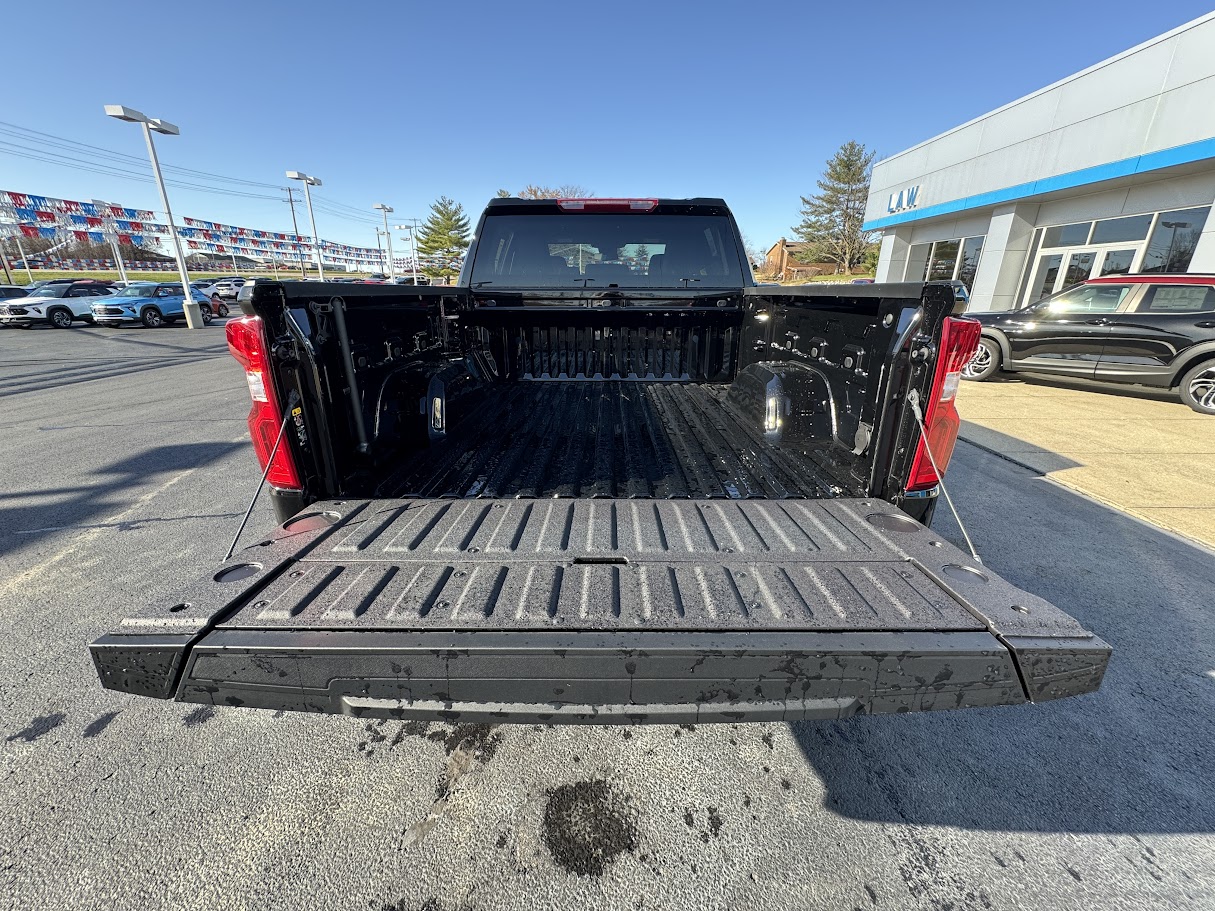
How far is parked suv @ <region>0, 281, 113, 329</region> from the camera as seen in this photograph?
728 inches

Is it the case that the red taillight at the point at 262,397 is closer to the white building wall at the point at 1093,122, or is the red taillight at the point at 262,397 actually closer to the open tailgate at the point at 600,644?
the open tailgate at the point at 600,644

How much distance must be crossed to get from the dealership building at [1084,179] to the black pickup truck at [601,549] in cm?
1351

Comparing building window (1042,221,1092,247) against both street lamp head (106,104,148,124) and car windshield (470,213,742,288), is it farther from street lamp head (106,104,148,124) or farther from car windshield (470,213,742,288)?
street lamp head (106,104,148,124)

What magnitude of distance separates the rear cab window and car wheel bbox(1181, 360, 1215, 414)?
0.80 metres

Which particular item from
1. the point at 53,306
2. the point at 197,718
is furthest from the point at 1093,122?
the point at 53,306

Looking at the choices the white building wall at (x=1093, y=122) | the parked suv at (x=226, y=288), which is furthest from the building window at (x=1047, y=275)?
the parked suv at (x=226, y=288)

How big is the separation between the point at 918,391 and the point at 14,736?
382cm

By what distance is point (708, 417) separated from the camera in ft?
11.3

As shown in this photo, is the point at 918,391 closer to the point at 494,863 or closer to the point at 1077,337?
the point at 494,863

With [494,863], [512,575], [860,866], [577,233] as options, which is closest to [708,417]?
[577,233]

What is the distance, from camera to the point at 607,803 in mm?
1823

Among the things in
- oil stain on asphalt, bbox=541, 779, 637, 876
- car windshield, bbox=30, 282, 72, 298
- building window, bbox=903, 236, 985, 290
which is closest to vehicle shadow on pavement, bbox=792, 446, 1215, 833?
oil stain on asphalt, bbox=541, 779, 637, 876

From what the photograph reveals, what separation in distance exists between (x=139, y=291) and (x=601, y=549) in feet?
88.4

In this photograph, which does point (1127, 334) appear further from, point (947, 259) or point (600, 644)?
point (947, 259)
